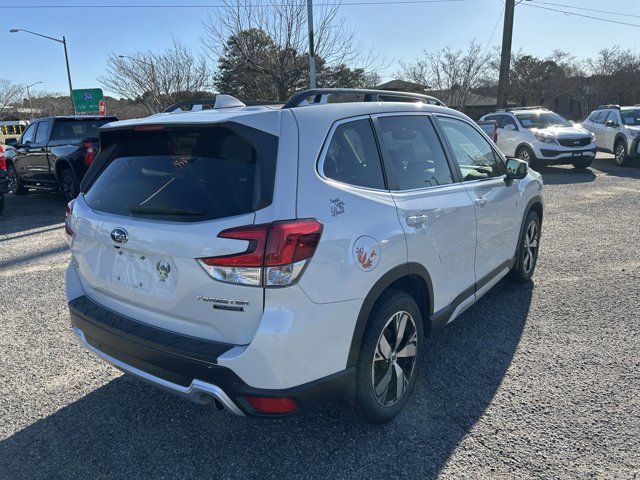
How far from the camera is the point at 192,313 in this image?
2305 millimetres

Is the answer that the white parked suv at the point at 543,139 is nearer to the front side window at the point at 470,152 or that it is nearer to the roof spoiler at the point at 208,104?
the front side window at the point at 470,152

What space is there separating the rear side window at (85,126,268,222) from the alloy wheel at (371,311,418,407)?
107cm

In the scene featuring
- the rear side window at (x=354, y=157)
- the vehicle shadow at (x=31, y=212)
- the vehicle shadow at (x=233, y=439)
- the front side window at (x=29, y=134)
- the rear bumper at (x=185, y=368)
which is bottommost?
the vehicle shadow at (x=233, y=439)

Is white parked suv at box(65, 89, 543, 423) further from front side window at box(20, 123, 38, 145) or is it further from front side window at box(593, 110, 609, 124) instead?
front side window at box(593, 110, 609, 124)

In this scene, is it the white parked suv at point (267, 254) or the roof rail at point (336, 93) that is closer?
the white parked suv at point (267, 254)

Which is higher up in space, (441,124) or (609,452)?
(441,124)

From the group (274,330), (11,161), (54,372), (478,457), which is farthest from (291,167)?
(11,161)

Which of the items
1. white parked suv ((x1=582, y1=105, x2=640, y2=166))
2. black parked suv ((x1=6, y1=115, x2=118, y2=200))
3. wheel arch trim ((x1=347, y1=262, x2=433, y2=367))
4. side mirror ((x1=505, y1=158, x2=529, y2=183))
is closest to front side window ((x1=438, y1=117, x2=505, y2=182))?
side mirror ((x1=505, y1=158, x2=529, y2=183))

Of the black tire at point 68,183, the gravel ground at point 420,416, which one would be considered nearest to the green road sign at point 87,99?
the black tire at point 68,183

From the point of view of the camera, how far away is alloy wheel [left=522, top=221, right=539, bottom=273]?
4852 mm

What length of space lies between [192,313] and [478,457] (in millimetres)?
1625

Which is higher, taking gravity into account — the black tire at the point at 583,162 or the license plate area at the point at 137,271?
the license plate area at the point at 137,271

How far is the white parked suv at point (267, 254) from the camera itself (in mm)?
2158

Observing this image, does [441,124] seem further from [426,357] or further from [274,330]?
[274,330]
